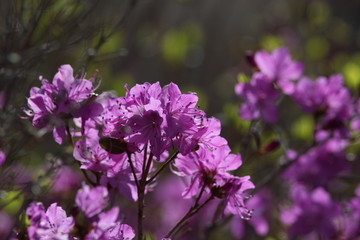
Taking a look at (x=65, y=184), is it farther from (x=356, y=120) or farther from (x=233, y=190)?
(x=356, y=120)

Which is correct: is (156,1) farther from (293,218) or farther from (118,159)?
(118,159)

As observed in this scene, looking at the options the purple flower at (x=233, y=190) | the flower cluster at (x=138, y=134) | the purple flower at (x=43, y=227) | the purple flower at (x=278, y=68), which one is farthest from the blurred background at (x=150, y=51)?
the purple flower at (x=233, y=190)

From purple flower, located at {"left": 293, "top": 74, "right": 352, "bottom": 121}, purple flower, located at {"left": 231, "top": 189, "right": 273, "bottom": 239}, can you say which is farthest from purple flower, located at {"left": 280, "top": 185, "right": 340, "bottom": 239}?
purple flower, located at {"left": 293, "top": 74, "right": 352, "bottom": 121}

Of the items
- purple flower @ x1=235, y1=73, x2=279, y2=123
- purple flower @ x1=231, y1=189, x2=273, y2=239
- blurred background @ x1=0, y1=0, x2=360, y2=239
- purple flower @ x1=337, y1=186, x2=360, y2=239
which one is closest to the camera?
blurred background @ x1=0, y1=0, x2=360, y2=239

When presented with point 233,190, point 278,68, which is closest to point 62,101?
point 233,190

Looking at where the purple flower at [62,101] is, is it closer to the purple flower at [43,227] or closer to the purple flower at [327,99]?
the purple flower at [43,227]

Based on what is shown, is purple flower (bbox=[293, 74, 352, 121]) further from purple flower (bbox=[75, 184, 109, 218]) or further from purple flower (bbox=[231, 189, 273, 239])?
purple flower (bbox=[75, 184, 109, 218])
